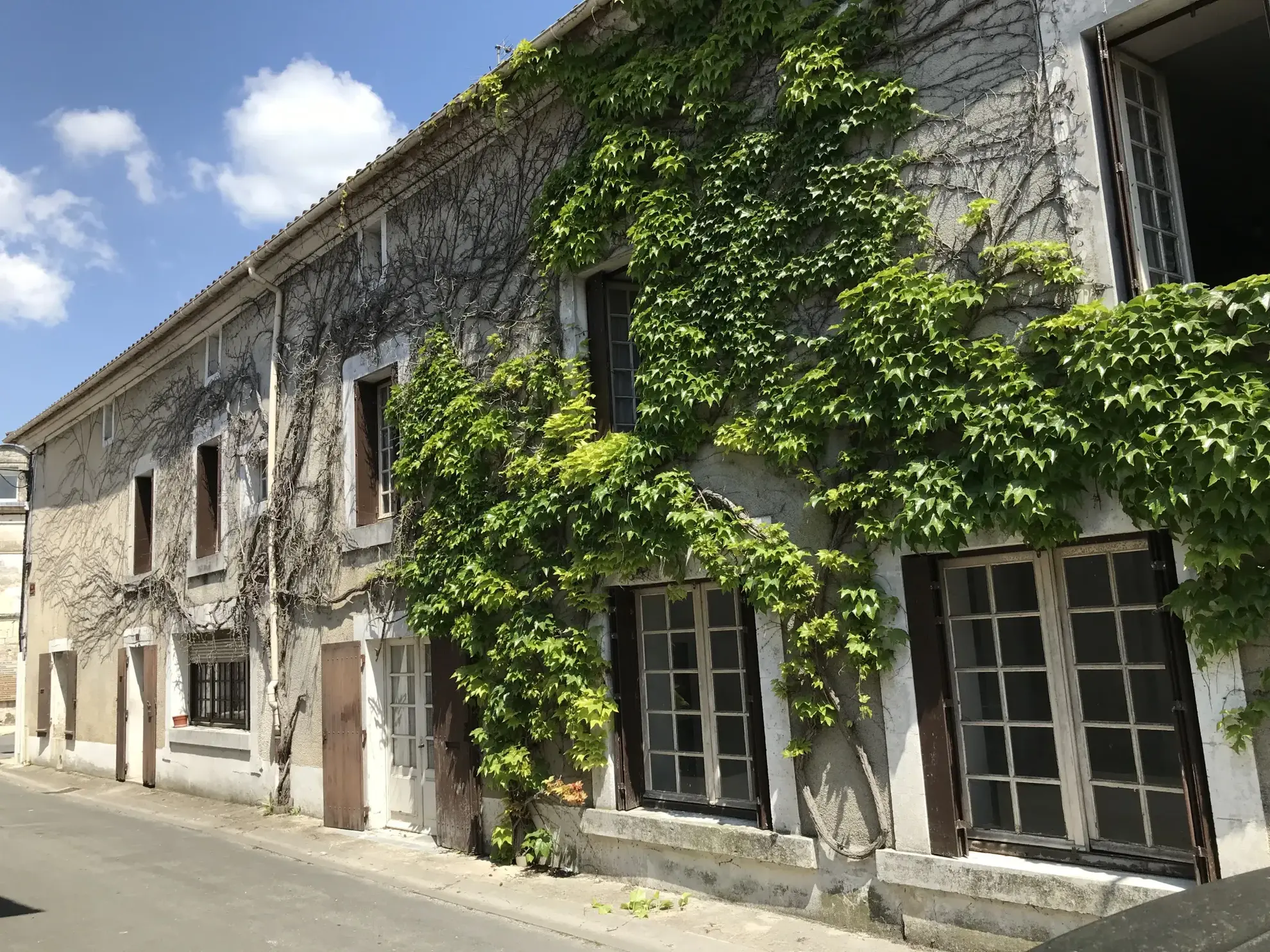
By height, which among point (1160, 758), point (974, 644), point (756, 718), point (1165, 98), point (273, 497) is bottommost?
point (1160, 758)

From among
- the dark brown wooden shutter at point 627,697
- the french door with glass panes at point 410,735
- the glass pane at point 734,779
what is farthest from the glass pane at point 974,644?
the french door with glass panes at point 410,735

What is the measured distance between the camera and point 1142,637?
461cm

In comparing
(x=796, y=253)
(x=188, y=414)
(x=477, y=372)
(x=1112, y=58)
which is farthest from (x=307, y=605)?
(x=1112, y=58)

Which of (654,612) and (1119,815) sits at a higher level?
(654,612)

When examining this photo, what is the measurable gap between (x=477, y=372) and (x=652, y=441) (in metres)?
2.47

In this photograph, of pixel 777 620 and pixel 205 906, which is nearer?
→ pixel 777 620

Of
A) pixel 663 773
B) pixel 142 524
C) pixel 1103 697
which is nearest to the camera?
pixel 1103 697

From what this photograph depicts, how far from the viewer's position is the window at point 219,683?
11469 mm

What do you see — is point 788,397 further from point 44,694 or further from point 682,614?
point 44,694

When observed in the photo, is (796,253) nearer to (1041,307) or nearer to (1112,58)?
(1041,307)

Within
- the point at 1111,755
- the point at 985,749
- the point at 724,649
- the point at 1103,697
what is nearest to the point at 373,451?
the point at 724,649

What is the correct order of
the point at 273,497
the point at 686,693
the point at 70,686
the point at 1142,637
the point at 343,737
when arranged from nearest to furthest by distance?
the point at 1142,637, the point at 686,693, the point at 343,737, the point at 273,497, the point at 70,686

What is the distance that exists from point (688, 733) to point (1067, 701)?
2624 mm

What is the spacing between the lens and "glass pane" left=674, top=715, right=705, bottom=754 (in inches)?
255
